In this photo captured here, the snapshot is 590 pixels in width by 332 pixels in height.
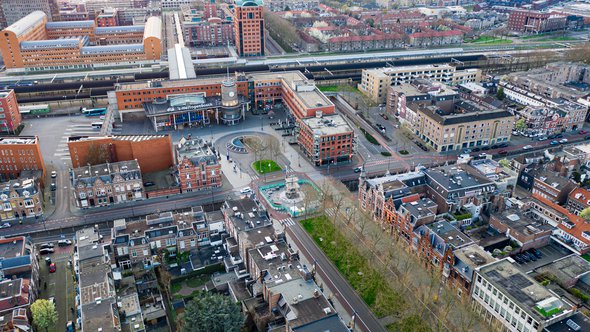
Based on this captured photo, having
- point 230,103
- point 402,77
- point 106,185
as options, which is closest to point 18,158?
point 106,185

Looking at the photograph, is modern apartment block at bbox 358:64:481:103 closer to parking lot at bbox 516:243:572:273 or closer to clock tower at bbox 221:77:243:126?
clock tower at bbox 221:77:243:126

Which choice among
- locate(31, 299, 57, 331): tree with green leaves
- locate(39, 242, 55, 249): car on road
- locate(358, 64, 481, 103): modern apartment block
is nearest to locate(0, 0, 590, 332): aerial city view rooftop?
locate(31, 299, 57, 331): tree with green leaves

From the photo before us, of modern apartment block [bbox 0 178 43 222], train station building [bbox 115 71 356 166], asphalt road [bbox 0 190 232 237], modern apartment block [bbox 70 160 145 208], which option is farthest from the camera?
train station building [bbox 115 71 356 166]

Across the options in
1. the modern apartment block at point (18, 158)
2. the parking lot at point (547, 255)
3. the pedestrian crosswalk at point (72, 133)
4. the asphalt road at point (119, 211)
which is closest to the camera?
the parking lot at point (547, 255)

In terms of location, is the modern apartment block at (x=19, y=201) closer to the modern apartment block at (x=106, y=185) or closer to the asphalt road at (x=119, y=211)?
the asphalt road at (x=119, y=211)

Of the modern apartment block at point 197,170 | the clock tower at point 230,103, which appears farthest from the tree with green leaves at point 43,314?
the clock tower at point 230,103

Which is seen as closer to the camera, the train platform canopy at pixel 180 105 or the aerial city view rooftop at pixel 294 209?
the aerial city view rooftop at pixel 294 209

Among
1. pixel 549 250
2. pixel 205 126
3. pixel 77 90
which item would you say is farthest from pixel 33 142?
pixel 549 250
